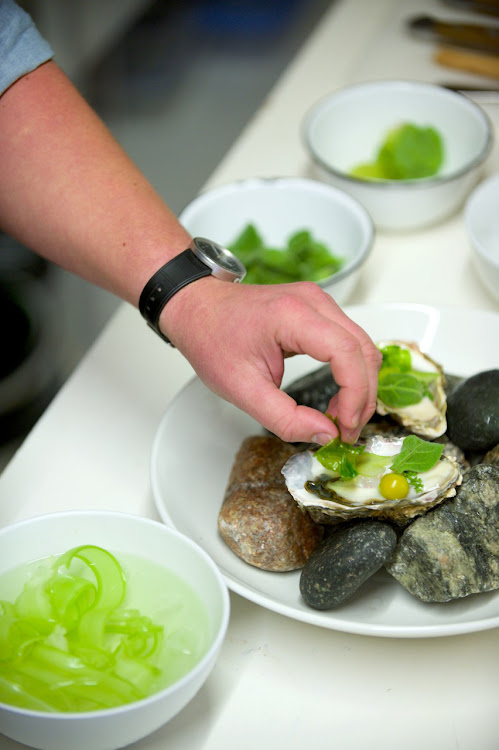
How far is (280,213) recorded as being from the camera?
129cm

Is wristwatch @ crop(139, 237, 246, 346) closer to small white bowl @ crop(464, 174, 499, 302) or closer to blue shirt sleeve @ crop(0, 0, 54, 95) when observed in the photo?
blue shirt sleeve @ crop(0, 0, 54, 95)

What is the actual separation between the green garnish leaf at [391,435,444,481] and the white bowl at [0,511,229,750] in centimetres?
21

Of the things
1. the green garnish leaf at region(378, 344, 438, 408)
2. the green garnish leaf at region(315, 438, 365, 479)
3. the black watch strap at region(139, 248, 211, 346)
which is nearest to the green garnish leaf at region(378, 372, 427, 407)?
the green garnish leaf at region(378, 344, 438, 408)

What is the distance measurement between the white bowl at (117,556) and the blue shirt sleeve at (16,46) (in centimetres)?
50

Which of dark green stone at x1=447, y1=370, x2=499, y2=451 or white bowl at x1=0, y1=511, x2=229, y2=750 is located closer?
white bowl at x1=0, y1=511, x2=229, y2=750

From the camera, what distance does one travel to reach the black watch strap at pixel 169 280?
83cm

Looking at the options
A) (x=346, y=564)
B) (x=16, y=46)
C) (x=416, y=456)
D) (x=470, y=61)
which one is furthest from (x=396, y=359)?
(x=470, y=61)

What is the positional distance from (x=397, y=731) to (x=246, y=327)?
367mm

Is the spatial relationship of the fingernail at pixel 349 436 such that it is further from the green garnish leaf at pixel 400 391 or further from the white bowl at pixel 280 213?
the white bowl at pixel 280 213

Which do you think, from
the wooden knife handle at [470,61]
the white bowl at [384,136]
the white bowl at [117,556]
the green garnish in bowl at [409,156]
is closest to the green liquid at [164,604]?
the white bowl at [117,556]

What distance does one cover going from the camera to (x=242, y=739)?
0.70 meters

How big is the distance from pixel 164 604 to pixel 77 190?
46 centimetres

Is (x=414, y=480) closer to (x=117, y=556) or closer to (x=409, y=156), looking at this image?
(x=117, y=556)

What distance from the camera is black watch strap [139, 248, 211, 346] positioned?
83 cm
